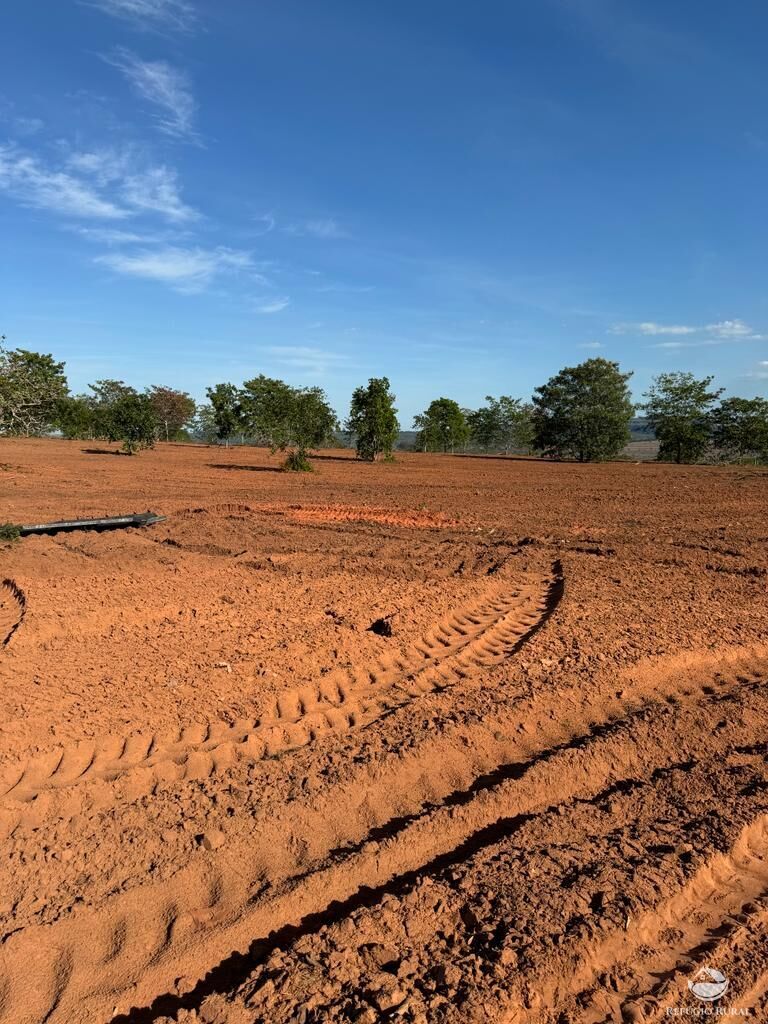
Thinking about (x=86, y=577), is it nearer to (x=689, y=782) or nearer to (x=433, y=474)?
(x=689, y=782)

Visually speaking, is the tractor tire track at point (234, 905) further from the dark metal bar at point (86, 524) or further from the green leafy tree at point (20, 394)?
the green leafy tree at point (20, 394)

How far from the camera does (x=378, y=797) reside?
10.6ft

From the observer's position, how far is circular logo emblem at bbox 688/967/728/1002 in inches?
80.3

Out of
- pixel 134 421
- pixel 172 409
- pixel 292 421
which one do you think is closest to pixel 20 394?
pixel 292 421

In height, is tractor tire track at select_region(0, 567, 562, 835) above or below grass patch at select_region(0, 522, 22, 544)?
below

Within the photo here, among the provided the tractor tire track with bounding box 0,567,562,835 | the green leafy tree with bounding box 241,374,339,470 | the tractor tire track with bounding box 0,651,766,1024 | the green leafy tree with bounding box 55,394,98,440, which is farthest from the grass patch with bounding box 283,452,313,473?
the green leafy tree with bounding box 55,394,98,440

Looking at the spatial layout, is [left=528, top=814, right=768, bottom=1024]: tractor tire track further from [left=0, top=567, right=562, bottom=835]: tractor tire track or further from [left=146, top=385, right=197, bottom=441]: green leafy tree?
[left=146, top=385, right=197, bottom=441]: green leafy tree

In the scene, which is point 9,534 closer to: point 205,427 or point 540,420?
point 540,420

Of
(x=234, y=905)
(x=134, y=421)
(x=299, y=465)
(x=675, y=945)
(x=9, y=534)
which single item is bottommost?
(x=234, y=905)

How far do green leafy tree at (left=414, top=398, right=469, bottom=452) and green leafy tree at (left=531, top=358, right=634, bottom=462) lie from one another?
Result: 8786 millimetres

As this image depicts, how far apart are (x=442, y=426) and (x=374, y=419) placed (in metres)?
20.5

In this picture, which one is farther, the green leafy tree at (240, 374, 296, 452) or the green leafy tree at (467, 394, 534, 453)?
the green leafy tree at (467, 394, 534, 453)

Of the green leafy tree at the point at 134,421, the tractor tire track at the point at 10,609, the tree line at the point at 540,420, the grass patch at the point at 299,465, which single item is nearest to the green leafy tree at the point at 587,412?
the tree line at the point at 540,420

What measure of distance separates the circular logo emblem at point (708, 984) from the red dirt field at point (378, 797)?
3 centimetres
